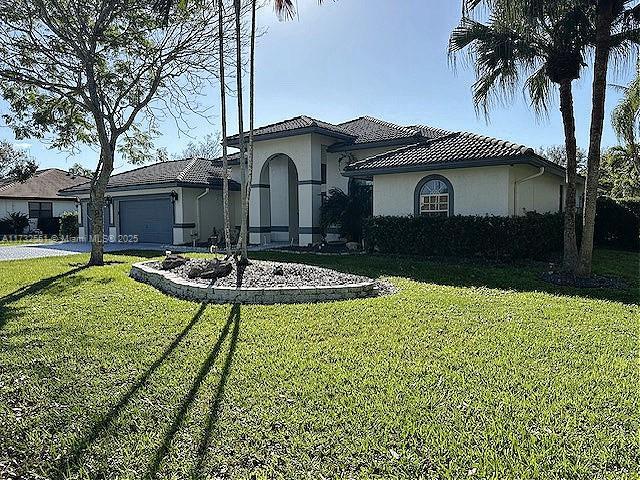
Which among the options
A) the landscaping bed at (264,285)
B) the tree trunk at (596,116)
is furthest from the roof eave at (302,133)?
the tree trunk at (596,116)

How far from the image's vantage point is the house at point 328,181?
45.9ft

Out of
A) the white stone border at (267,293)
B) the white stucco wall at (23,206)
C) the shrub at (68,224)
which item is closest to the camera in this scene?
the white stone border at (267,293)

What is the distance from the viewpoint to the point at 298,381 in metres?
4.46

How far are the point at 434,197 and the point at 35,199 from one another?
3217cm

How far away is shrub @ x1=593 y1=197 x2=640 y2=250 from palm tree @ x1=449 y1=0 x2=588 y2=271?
393 inches

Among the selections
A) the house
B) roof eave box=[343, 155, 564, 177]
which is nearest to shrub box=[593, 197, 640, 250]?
the house

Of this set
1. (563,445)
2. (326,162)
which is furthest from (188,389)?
(326,162)

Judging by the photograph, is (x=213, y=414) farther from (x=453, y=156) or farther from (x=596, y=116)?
(x=453, y=156)

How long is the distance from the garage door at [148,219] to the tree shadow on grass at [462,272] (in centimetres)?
939

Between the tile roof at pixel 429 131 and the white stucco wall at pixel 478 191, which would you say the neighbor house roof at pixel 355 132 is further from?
the white stucco wall at pixel 478 191

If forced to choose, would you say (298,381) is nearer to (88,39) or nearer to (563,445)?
(563,445)

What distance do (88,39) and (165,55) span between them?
235cm

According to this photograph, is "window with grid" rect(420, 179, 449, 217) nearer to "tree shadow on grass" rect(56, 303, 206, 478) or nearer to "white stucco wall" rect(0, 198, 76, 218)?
"tree shadow on grass" rect(56, 303, 206, 478)

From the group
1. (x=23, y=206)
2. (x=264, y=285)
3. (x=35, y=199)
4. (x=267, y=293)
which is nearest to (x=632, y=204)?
(x=264, y=285)
